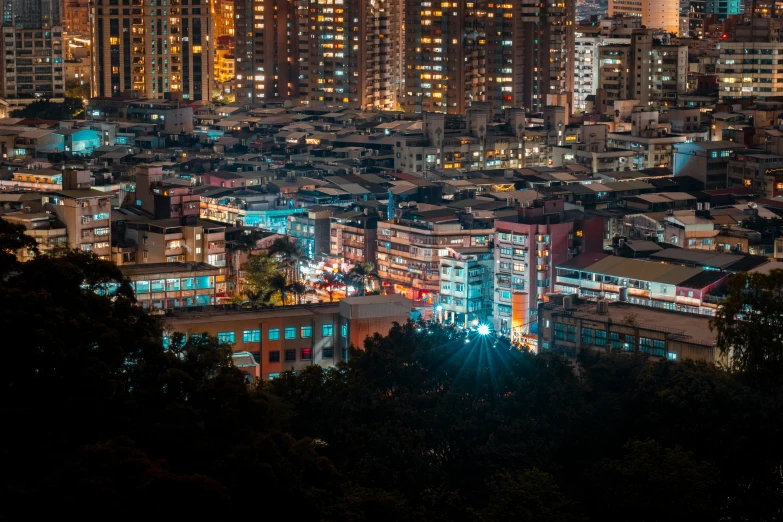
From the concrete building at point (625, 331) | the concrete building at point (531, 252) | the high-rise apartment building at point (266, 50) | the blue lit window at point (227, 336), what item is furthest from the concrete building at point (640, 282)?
the high-rise apartment building at point (266, 50)

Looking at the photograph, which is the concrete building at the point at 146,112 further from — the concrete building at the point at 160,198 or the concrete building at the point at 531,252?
the concrete building at the point at 531,252

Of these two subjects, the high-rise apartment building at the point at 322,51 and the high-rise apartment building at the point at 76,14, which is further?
the high-rise apartment building at the point at 76,14

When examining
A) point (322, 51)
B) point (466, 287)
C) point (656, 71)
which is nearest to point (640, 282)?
point (466, 287)

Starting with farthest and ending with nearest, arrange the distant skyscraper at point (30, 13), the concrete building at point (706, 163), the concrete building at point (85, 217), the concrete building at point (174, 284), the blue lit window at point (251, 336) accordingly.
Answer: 1. the distant skyscraper at point (30, 13)
2. the concrete building at point (706, 163)
3. the concrete building at point (85, 217)
4. the concrete building at point (174, 284)
5. the blue lit window at point (251, 336)

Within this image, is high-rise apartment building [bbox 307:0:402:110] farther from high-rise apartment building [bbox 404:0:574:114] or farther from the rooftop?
the rooftop

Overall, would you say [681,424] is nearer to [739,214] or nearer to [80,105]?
[739,214]

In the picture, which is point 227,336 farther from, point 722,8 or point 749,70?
point 722,8

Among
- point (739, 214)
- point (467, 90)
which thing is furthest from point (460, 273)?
point (467, 90)
